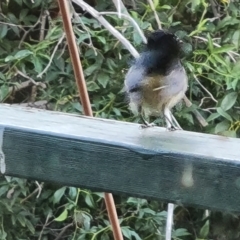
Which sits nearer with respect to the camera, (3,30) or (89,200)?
(89,200)

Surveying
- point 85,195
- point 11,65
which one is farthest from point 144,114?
point 11,65

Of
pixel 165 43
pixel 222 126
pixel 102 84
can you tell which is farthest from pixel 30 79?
pixel 165 43

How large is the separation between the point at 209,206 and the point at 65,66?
55.7 inches

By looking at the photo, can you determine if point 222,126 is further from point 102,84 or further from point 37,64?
point 37,64

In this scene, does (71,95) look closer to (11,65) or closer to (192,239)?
(11,65)

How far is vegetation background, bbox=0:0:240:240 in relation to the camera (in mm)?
1894

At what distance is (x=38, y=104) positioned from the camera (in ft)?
6.97

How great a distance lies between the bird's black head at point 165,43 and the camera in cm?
96

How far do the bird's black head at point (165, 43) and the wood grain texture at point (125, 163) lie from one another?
216 millimetres

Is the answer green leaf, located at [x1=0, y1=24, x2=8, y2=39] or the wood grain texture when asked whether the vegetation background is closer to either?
green leaf, located at [x1=0, y1=24, x2=8, y2=39]

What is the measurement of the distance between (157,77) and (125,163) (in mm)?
364

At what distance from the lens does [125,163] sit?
2.32 feet

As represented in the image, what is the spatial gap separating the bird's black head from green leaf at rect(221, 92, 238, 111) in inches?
35.5

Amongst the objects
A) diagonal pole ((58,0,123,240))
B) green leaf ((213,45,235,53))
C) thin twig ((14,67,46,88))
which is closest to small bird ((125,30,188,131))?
diagonal pole ((58,0,123,240))
